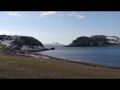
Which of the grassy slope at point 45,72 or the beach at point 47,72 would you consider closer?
the beach at point 47,72

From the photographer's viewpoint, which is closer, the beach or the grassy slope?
the beach

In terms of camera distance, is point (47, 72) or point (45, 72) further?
point (47, 72)
